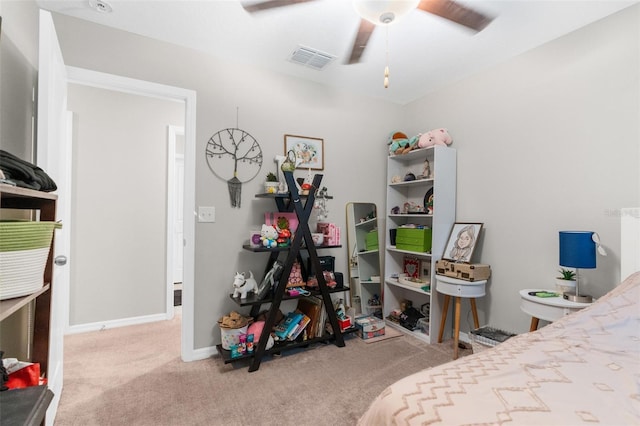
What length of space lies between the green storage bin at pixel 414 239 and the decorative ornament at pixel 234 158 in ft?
5.07

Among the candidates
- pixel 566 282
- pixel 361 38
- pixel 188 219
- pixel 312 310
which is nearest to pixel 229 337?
pixel 312 310

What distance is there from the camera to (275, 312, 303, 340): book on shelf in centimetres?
253

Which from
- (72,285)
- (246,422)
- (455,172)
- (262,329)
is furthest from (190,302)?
(455,172)

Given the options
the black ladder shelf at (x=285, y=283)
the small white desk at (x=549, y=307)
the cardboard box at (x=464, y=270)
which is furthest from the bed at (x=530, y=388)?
the black ladder shelf at (x=285, y=283)

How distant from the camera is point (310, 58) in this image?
2557 millimetres

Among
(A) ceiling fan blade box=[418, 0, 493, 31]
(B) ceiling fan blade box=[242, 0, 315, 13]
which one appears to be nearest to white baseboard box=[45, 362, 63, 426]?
(B) ceiling fan blade box=[242, 0, 315, 13]

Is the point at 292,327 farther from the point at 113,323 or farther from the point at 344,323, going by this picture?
the point at 113,323

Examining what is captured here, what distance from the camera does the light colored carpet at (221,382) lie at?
5.72ft

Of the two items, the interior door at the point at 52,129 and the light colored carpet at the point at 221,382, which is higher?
the interior door at the point at 52,129

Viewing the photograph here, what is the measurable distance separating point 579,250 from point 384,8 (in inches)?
70.3

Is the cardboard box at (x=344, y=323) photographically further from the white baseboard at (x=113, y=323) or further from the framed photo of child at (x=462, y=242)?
the white baseboard at (x=113, y=323)

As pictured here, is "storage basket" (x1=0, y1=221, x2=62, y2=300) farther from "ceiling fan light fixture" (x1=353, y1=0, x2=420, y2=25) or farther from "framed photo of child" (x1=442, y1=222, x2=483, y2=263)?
"framed photo of child" (x1=442, y1=222, x2=483, y2=263)

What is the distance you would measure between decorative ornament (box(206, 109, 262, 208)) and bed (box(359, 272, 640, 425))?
2.03 metres

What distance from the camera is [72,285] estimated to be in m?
2.96
